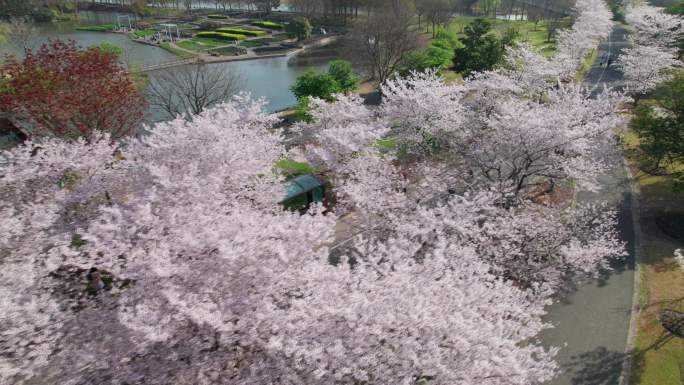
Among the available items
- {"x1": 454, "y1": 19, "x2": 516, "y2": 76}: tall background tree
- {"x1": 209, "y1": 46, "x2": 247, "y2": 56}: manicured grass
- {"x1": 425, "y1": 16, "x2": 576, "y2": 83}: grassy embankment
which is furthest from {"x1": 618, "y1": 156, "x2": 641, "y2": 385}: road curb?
{"x1": 209, "y1": 46, "x2": 247, "y2": 56}: manicured grass

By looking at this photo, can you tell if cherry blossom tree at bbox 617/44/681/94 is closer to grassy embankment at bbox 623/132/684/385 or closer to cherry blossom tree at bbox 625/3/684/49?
cherry blossom tree at bbox 625/3/684/49

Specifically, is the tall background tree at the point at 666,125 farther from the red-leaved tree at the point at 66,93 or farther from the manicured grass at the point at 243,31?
the manicured grass at the point at 243,31

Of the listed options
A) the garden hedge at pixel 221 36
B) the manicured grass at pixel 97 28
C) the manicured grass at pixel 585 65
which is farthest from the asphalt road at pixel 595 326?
the manicured grass at pixel 97 28

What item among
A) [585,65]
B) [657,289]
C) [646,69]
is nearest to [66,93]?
[657,289]

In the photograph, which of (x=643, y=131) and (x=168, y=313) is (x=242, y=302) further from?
(x=643, y=131)

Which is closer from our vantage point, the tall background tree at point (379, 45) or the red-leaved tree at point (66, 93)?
the red-leaved tree at point (66, 93)

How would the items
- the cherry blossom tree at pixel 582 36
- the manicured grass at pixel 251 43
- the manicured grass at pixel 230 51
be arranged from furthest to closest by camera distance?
the manicured grass at pixel 251 43
the manicured grass at pixel 230 51
the cherry blossom tree at pixel 582 36

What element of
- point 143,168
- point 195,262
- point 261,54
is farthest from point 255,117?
point 261,54
